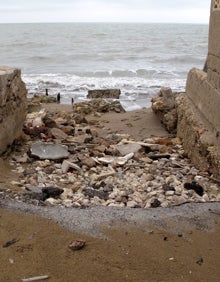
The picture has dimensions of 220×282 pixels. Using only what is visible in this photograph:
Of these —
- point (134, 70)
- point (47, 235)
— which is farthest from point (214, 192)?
point (134, 70)

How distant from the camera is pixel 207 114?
17.4 feet

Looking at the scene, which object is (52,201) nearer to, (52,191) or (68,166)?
(52,191)

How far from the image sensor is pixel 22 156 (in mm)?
5449

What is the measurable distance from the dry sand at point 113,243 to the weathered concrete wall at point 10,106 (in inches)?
68.1

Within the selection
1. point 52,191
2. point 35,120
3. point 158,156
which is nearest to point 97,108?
point 35,120

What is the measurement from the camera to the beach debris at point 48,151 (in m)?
5.42

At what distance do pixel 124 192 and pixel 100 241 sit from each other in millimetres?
1240

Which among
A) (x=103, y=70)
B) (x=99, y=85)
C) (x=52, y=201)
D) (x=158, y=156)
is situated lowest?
(x=99, y=85)

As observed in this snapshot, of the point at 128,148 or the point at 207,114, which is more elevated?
the point at 207,114

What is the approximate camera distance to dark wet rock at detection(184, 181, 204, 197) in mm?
4395

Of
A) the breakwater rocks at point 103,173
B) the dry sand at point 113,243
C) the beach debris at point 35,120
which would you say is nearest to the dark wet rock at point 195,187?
the breakwater rocks at point 103,173

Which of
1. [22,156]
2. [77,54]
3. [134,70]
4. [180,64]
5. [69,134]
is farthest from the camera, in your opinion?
[77,54]

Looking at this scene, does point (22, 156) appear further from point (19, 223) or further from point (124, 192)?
point (19, 223)

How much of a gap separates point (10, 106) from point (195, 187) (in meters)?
2.76
